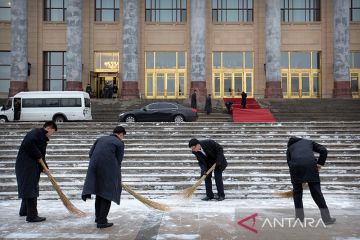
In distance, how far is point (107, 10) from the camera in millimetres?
36719

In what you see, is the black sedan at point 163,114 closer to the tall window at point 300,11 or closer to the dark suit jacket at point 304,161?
the dark suit jacket at point 304,161

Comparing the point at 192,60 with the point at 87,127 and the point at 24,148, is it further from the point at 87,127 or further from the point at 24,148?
the point at 24,148

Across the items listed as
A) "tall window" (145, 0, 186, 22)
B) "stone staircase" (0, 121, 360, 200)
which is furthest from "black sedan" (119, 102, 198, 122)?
"tall window" (145, 0, 186, 22)

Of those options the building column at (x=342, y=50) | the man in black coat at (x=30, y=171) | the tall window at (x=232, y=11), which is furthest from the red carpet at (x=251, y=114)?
the man in black coat at (x=30, y=171)

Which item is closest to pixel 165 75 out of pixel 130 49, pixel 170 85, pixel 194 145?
pixel 170 85

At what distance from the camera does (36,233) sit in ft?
22.1

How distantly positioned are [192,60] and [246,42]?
16.7ft

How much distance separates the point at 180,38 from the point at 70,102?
44.1ft

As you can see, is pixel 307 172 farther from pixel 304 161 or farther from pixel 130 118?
pixel 130 118

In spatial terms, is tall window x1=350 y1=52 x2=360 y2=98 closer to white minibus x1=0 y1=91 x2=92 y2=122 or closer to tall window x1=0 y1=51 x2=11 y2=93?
white minibus x1=0 y1=91 x2=92 y2=122

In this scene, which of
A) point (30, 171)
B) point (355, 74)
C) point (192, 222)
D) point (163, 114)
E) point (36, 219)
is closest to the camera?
point (192, 222)

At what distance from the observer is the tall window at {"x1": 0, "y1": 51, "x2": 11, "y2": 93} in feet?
119

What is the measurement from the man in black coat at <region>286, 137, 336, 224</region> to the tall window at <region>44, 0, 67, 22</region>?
32651 mm

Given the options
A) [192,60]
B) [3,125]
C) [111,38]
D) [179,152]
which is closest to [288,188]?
[179,152]
